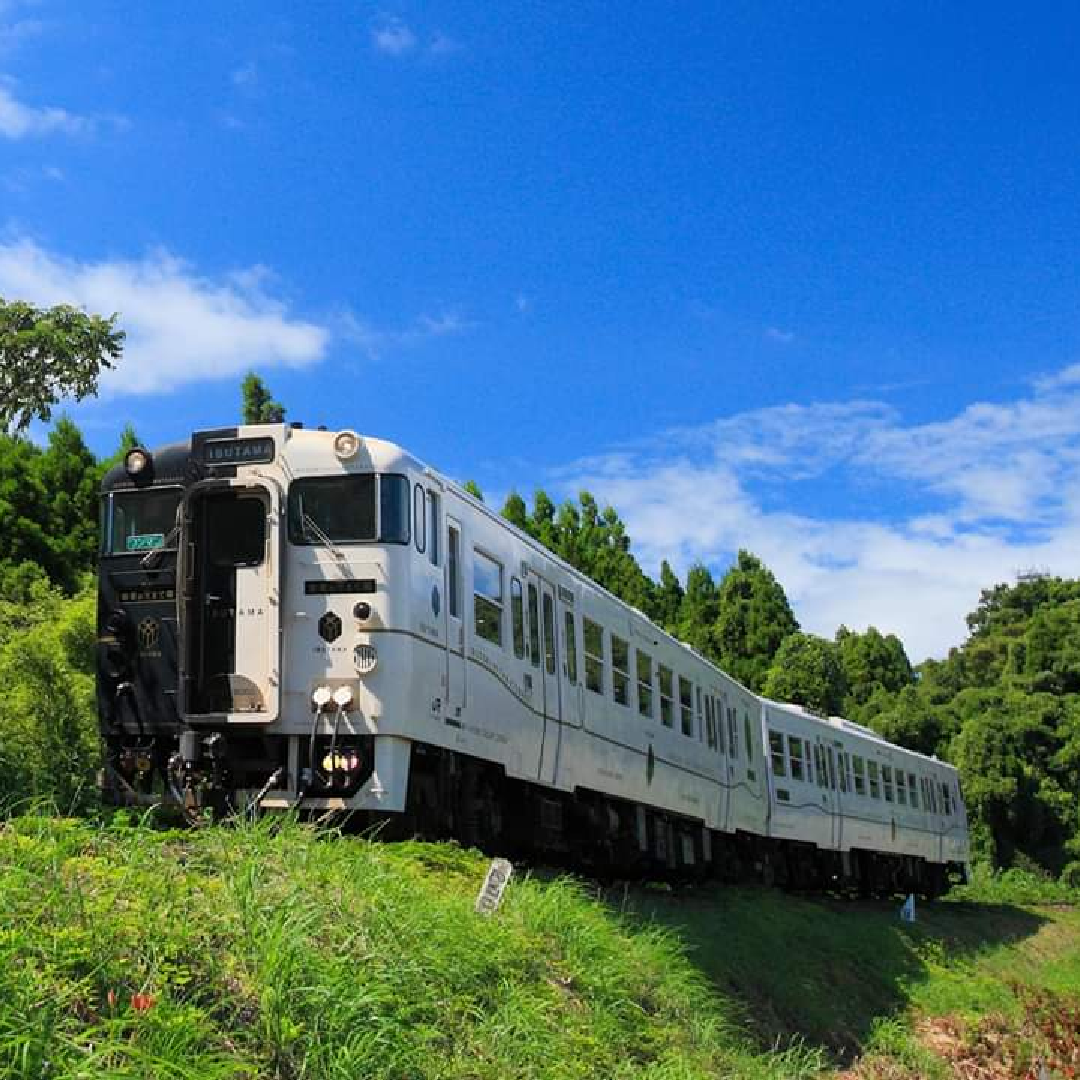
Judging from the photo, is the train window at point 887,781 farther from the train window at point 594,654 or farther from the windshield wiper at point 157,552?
the windshield wiper at point 157,552

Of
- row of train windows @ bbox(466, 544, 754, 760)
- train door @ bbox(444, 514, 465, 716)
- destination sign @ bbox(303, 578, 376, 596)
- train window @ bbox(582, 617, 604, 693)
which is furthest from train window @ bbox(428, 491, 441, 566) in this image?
train window @ bbox(582, 617, 604, 693)

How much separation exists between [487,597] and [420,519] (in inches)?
57.4

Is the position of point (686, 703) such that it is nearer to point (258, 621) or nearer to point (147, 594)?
point (258, 621)

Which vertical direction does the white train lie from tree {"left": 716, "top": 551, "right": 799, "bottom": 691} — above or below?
below

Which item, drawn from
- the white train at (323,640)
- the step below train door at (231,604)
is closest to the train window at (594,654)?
the white train at (323,640)

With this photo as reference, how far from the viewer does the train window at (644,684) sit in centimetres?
1508

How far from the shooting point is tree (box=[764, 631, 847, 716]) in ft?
138

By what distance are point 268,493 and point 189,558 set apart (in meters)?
0.68

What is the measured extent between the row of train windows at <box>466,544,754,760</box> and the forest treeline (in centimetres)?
432

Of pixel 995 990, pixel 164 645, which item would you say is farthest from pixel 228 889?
pixel 995 990

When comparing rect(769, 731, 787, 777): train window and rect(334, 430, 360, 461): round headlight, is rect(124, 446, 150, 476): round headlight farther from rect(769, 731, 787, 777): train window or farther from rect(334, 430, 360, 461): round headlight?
rect(769, 731, 787, 777): train window

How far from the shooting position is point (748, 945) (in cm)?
1316

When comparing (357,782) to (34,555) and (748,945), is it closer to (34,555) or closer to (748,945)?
(748,945)

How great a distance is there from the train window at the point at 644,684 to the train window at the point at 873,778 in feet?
38.1
